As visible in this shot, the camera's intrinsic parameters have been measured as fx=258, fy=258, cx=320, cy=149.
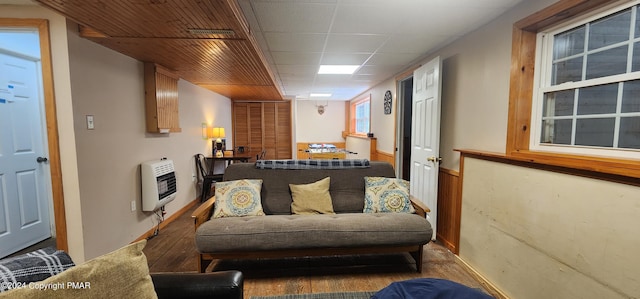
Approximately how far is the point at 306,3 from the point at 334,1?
203 millimetres

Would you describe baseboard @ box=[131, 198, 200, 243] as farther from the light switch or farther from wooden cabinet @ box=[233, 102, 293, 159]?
wooden cabinet @ box=[233, 102, 293, 159]

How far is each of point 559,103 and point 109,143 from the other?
11.9ft

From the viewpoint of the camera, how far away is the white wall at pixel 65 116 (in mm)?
1947

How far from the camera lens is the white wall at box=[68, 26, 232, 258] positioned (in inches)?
83.0

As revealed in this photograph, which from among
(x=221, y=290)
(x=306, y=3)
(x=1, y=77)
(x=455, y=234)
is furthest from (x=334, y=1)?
(x=1, y=77)

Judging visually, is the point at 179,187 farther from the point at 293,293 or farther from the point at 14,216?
the point at 293,293

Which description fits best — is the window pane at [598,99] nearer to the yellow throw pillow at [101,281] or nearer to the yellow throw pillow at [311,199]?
the yellow throw pillow at [311,199]

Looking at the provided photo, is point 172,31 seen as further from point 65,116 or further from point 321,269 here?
point 321,269

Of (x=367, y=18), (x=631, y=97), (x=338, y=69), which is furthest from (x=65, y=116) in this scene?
(x=631, y=97)

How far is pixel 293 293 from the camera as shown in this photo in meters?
1.94

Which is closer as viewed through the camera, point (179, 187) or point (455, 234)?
point (455, 234)

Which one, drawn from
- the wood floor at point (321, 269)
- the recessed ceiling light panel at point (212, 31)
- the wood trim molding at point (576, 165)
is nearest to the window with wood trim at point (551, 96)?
the wood trim molding at point (576, 165)

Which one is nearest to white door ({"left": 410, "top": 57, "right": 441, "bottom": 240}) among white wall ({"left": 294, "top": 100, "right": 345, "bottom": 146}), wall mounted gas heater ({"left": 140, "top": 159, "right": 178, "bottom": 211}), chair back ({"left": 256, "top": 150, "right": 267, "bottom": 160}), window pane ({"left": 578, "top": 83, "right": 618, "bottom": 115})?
window pane ({"left": 578, "top": 83, "right": 618, "bottom": 115})

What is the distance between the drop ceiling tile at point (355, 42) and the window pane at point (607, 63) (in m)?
1.50
